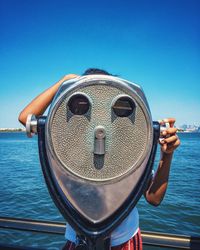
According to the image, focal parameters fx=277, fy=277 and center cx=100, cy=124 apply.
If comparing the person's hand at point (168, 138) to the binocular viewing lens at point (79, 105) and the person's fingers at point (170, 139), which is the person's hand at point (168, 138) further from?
the binocular viewing lens at point (79, 105)

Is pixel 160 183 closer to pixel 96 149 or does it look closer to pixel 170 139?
pixel 170 139

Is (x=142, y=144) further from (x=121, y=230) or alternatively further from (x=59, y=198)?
(x=121, y=230)

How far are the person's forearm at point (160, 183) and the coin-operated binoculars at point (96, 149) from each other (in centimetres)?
37

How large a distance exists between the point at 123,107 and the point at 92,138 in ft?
0.49

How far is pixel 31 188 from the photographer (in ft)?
39.5

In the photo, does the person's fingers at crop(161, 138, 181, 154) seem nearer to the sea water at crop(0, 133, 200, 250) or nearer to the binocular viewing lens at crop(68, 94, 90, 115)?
the binocular viewing lens at crop(68, 94, 90, 115)

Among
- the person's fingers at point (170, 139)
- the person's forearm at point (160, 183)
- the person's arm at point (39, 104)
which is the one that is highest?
the person's arm at point (39, 104)

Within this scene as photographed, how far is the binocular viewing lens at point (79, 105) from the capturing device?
91cm

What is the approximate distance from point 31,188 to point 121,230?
37.6ft

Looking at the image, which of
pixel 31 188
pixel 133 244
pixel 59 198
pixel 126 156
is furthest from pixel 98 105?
pixel 31 188

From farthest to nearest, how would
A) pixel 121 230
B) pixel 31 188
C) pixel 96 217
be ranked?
pixel 31 188 → pixel 121 230 → pixel 96 217

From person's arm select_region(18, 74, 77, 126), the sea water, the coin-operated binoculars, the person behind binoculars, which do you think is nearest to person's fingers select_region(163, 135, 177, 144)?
the person behind binoculars

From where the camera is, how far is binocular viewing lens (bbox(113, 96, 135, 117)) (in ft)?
3.04

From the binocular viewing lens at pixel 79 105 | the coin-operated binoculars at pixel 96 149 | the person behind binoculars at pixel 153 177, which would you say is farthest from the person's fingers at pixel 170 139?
the binocular viewing lens at pixel 79 105
